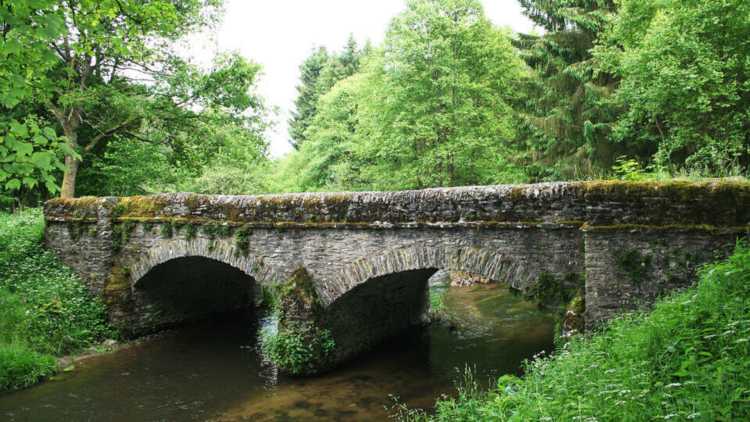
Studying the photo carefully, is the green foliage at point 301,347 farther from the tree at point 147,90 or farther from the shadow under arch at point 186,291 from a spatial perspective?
the tree at point 147,90

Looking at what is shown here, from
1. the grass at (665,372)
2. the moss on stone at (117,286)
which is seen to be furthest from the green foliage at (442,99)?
the grass at (665,372)

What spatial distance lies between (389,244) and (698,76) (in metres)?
8.05

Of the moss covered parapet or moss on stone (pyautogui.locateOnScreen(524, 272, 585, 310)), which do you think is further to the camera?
moss on stone (pyautogui.locateOnScreen(524, 272, 585, 310))

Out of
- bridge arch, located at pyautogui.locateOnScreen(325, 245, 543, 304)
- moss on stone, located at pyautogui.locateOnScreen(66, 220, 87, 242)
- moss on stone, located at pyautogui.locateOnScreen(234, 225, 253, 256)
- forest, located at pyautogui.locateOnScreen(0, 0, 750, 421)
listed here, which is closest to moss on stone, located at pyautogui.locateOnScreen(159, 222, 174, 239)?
forest, located at pyautogui.locateOnScreen(0, 0, 750, 421)

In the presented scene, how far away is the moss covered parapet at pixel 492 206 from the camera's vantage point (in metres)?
5.98

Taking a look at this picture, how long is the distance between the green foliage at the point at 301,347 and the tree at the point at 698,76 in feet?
25.3

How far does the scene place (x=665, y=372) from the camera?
142 inches

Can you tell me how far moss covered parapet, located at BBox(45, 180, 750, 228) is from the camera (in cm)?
598

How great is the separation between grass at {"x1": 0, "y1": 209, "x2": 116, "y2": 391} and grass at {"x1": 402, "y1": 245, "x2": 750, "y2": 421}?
8.31m

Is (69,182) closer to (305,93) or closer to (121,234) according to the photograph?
(121,234)

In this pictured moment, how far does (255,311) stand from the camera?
14.8 meters

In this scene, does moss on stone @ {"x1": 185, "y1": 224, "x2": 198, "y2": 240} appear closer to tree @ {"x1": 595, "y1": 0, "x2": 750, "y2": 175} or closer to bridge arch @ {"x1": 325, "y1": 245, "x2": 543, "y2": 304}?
bridge arch @ {"x1": 325, "y1": 245, "x2": 543, "y2": 304}

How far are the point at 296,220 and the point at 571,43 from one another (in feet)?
42.8

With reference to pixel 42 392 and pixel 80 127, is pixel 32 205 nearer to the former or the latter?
pixel 80 127
